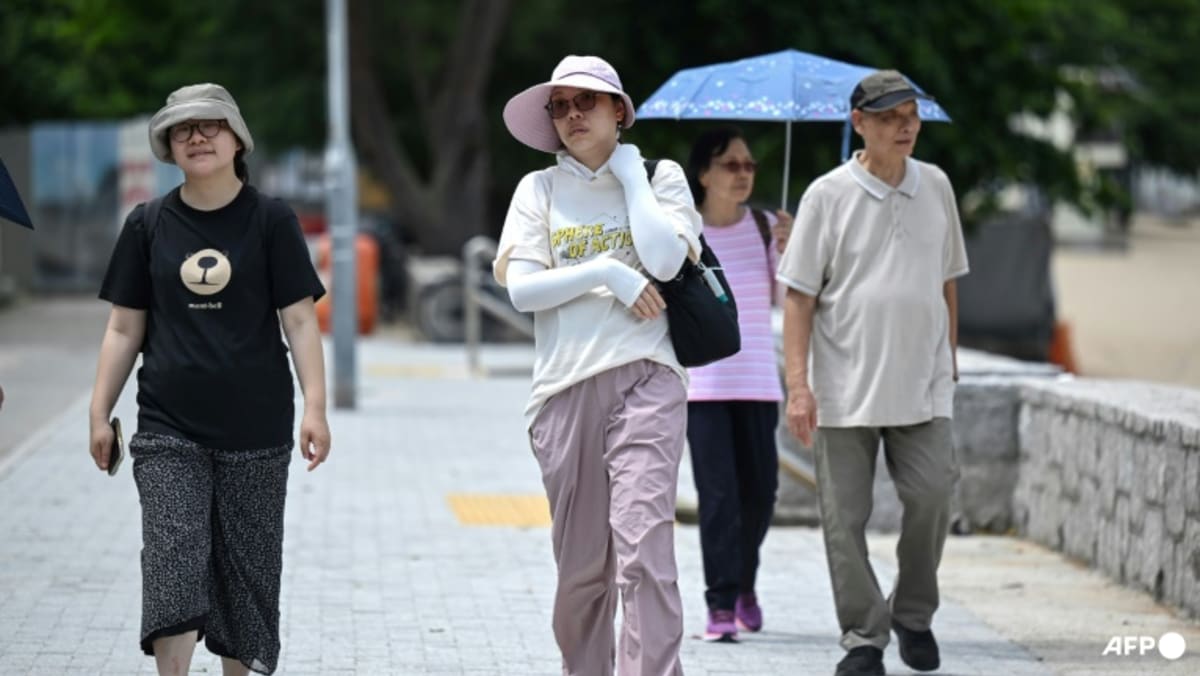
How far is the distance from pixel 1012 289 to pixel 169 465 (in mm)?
20707

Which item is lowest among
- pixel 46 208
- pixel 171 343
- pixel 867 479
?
pixel 46 208

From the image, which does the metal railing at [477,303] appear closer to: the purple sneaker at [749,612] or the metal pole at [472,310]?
the metal pole at [472,310]

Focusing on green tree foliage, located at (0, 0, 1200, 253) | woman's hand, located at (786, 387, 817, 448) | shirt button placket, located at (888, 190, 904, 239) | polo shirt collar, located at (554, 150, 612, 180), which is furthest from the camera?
green tree foliage, located at (0, 0, 1200, 253)

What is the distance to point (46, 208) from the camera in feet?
112

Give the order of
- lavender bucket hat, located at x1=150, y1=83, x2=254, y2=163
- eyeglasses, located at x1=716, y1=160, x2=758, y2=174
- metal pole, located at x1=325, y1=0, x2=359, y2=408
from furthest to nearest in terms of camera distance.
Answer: metal pole, located at x1=325, y1=0, x2=359, y2=408, eyeglasses, located at x1=716, y1=160, x2=758, y2=174, lavender bucket hat, located at x1=150, y1=83, x2=254, y2=163

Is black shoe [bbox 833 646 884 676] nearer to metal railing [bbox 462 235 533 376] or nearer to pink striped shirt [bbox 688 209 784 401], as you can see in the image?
pink striped shirt [bbox 688 209 784 401]

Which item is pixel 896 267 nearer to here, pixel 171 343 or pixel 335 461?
pixel 171 343

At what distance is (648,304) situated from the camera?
5.58 metres

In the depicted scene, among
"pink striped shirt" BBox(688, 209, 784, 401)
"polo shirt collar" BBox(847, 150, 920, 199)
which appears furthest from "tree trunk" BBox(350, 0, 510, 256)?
"polo shirt collar" BBox(847, 150, 920, 199)

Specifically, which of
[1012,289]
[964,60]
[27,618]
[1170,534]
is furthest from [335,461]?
[1012,289]

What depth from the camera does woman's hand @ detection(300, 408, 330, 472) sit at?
5.58m

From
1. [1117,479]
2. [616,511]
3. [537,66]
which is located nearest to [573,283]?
[616,511]

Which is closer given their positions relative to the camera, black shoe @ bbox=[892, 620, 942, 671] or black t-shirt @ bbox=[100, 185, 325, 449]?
black t-shirt @ bbox=[100, 185, 325, 449]

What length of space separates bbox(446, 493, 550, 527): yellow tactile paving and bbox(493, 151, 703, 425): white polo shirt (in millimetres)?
4491
